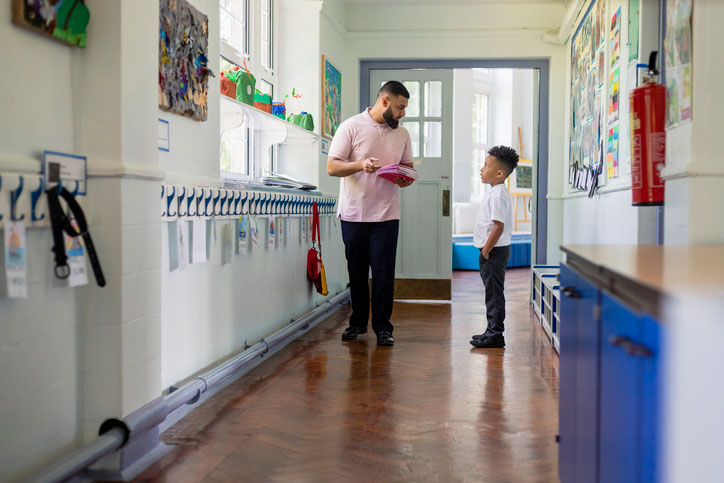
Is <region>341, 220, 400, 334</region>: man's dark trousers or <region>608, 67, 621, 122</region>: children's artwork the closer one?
<region>608, 67, 621, 122</region>: children's artwork

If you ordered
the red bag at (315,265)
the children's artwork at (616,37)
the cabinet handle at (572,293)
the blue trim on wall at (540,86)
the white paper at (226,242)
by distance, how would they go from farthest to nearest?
the blue trim on wall at (540,86)
the red bag at (315,265)
the children's artwork at (616,37)
the white paper at (226,242)
the cabinet handle at (572,293)

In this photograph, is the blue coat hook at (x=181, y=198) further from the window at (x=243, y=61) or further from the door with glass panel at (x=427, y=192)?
the door with glass panel at (x=427, y=192)

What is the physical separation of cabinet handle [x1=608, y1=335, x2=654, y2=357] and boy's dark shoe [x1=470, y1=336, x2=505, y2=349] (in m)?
3.13

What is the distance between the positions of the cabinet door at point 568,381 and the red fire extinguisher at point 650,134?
39.0 inches

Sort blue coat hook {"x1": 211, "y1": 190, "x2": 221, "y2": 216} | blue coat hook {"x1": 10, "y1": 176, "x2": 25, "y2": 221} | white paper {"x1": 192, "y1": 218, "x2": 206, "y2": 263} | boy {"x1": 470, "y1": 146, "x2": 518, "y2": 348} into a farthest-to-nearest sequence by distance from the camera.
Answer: boy {"x1": 470, "y1": 146, "x2": 518, "y2": 348} → blue coat hook {"x1": 211, "y1": 190, "x2": 221, "y2": 216} → white paper {"x1": 192, "y1": 218, "x2": 206, "y2": 263} → blue coat hook {"x1": 10, "y1": 176, "x2": 25, "y2": 221}

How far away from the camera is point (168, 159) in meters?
2.76

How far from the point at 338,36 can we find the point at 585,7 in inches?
87.7

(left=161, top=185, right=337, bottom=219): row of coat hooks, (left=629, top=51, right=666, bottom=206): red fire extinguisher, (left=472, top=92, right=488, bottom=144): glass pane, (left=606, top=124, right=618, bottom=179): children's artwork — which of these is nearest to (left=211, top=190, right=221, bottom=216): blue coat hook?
(left=161, top=185, right=337, bottom=219): row of coat hooks

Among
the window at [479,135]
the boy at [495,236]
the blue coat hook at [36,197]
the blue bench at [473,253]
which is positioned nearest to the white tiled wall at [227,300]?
the blue coat hook at [36,197]

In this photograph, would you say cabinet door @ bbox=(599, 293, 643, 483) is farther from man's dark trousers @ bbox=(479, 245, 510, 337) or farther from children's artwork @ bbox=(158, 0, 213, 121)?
man's dark trousers @ bbox=(479, 245, 510, 337)

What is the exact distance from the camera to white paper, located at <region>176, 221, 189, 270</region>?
Answer: 275 cm

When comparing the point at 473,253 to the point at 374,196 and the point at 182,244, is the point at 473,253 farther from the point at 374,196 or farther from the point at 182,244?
the point at 182,244

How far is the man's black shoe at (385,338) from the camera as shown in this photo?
13.8 feet

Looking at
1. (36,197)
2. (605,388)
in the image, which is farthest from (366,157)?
(605,388)
